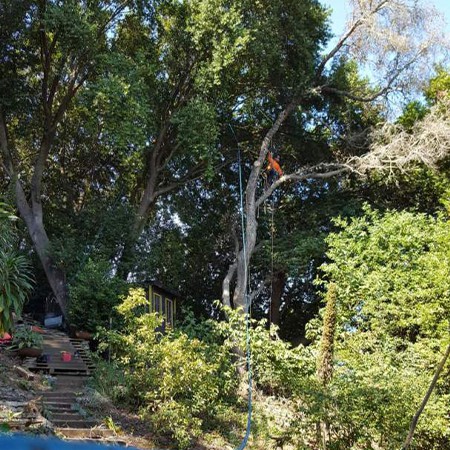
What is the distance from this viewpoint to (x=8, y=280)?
341 inches

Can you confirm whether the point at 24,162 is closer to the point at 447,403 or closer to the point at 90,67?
the point at 90,67

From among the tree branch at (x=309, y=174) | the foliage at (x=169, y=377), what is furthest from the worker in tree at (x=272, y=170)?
the foliage at (x=169, y=377)

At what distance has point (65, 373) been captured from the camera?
11.6 m

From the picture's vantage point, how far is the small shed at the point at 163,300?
1570 cm

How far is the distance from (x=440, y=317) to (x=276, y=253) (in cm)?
534

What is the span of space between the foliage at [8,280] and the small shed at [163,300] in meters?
6.18

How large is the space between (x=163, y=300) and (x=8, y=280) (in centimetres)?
829

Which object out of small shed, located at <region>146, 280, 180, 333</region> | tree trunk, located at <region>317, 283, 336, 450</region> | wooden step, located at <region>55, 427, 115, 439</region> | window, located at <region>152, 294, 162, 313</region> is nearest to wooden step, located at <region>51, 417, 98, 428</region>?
wooden step, located at <region>55, 427, 115, 439</region>

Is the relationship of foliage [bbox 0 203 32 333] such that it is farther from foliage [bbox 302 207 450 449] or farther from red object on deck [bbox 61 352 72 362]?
foliage [bbox 302 207 450 449]

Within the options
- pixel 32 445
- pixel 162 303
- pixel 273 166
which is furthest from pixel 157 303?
pixel 32 445

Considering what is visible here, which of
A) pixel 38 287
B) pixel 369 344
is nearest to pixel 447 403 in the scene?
pixel 369 344

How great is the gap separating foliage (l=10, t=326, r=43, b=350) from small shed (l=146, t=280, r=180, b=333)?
3.54 metres

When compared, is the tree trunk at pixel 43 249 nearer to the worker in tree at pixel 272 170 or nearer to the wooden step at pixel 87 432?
the worker in tree at pixel 272 170

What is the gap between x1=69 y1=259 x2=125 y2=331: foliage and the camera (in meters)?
13.7
